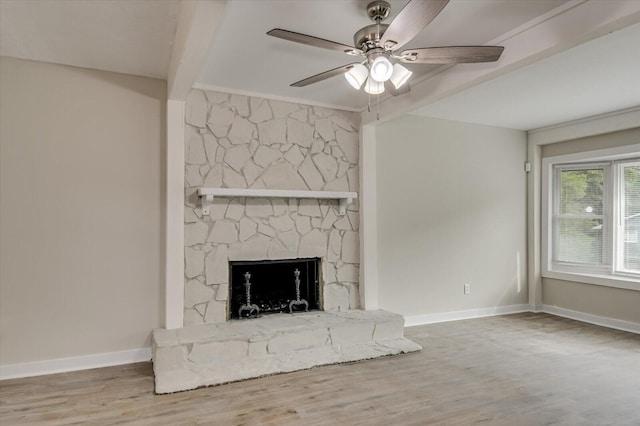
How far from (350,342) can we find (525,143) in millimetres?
3883

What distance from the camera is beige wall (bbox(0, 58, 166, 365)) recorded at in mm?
3303

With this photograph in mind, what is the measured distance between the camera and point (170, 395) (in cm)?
295

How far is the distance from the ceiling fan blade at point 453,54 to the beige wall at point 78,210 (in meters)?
2.43

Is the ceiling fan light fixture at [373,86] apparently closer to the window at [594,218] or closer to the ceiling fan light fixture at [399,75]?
the ceiling fan light fixture at [399,75]

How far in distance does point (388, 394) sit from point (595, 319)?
3483 millimetres

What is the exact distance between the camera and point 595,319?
4.99m

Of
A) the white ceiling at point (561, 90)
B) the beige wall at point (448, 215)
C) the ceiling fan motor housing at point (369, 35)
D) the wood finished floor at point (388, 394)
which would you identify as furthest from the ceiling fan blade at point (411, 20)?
the beige wall at point (448, 215)

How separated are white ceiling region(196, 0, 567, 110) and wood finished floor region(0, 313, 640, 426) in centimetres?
252

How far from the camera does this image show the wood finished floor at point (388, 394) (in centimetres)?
262

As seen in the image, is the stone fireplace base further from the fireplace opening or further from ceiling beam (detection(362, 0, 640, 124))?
ceiling beam (detection(362, 0, 640, 124))

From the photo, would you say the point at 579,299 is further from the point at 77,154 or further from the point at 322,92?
the point at 77,154

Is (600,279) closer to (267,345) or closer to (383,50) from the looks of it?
(267,345)

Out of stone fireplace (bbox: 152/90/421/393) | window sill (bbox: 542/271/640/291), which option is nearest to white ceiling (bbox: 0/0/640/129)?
stone fireplace (bbox: 152/90/421/393)

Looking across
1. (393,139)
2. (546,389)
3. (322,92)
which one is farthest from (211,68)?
(546,389)
